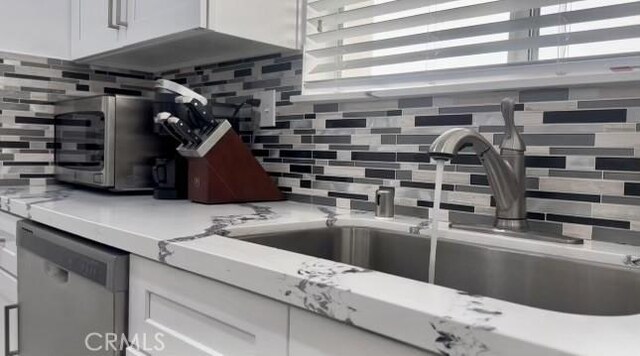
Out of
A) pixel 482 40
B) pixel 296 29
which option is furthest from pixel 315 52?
pixel 482 40

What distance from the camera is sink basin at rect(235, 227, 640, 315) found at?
88 centimetres

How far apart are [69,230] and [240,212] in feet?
1.32

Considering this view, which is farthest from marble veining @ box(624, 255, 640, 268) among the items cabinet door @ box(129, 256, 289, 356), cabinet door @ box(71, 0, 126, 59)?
cabinet door @ box(71, 0, 126, 59)

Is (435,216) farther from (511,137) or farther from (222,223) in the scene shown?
(222,223)

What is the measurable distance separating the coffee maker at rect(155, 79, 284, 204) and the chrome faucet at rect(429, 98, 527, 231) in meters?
0.76

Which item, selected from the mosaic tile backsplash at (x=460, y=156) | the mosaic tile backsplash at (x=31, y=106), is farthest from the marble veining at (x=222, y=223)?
the mosaic tile backsplash at (x=31, y=106)

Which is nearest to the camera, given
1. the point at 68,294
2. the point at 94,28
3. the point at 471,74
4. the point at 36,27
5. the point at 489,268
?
the point at 489,268

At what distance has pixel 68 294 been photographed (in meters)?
1.16

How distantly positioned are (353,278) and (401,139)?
736 mm

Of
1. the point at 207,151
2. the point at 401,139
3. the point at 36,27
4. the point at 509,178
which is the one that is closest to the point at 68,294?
the point at 207,151

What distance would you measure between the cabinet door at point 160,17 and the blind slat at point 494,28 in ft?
1.21

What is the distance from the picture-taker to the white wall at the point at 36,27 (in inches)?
76.0

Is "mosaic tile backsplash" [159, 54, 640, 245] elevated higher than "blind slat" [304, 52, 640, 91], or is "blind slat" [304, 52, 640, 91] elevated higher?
"blind slat" [304, 52, 640, 91]

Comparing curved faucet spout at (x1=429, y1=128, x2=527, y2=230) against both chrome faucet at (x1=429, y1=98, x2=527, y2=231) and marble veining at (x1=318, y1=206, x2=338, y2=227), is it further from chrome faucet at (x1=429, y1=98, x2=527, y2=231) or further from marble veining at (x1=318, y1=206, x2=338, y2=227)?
marble veining at (x1=318, y1=206, x2=338, y2=227)
